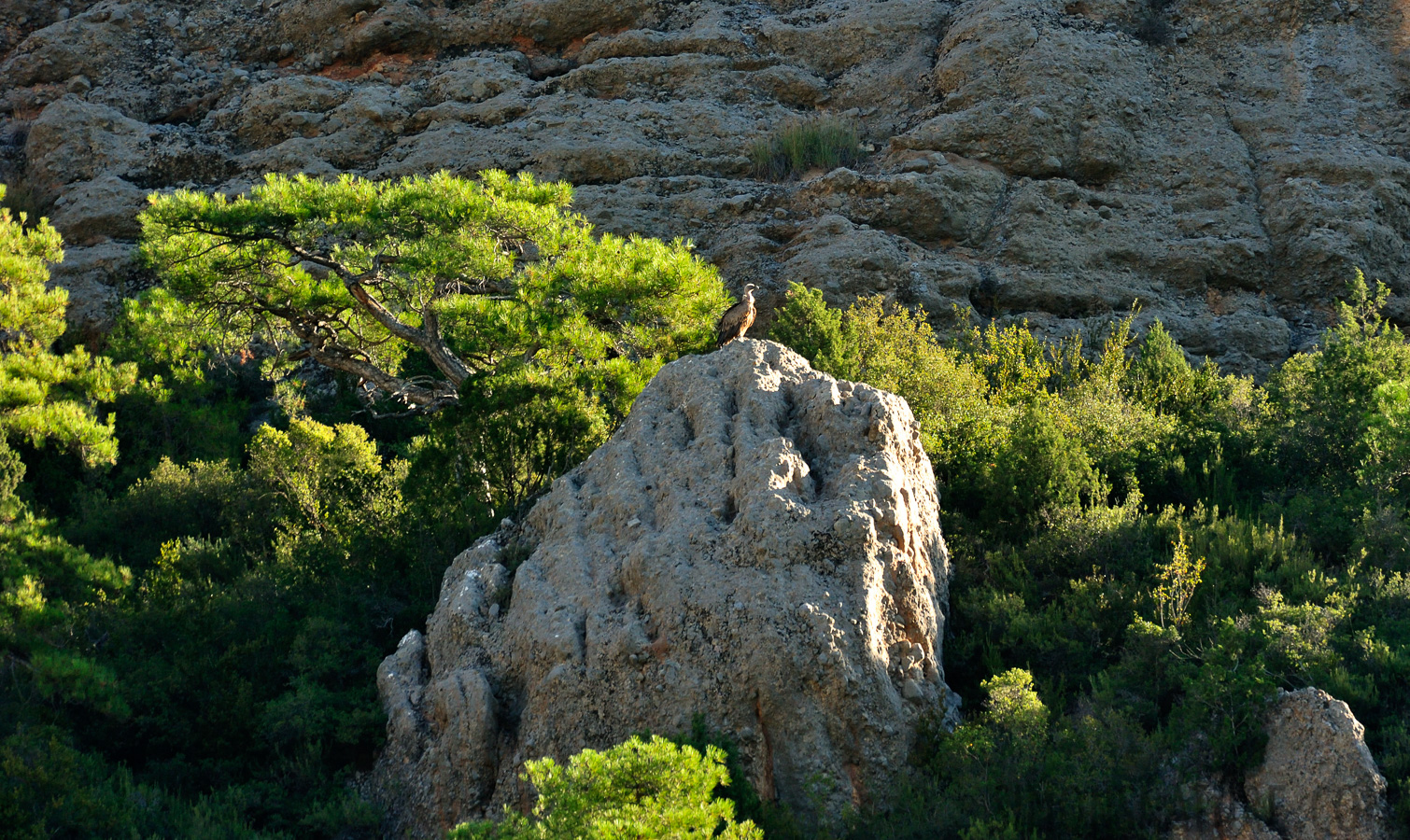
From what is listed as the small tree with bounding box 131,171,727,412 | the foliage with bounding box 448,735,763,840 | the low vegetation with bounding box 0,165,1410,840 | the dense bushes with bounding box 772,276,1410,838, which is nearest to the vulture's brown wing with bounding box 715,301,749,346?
the low vegetation with bounding box 0,165,1410,840

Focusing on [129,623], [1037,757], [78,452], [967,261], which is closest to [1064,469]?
[1037,757]

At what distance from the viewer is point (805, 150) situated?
17.5m

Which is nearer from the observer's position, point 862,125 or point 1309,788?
point 1309,788

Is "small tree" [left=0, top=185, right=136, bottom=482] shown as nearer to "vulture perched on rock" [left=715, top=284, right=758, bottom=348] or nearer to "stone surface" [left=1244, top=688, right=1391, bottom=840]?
"vulture perched on rock" [left=715, top=284, right=758, bottom=348]

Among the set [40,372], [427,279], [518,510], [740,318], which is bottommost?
[40,372]

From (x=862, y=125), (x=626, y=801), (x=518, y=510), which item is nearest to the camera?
(x=626, y=801)

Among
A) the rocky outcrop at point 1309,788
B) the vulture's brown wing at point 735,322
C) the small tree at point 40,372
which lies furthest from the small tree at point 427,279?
the rocky outcrop at point 1309,788

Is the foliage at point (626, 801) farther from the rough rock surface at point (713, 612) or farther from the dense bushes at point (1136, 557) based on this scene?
the dense bushes at point (1136, 557)

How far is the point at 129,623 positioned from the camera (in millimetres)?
10273

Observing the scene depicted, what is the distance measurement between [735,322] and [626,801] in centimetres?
591

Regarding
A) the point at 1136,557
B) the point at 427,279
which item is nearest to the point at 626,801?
the point at 1136,557

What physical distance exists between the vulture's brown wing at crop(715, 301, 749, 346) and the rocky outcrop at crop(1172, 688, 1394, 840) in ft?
19.2

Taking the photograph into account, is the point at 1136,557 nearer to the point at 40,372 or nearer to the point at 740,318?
the point at 740,318

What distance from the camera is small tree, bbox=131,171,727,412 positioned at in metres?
11.9
